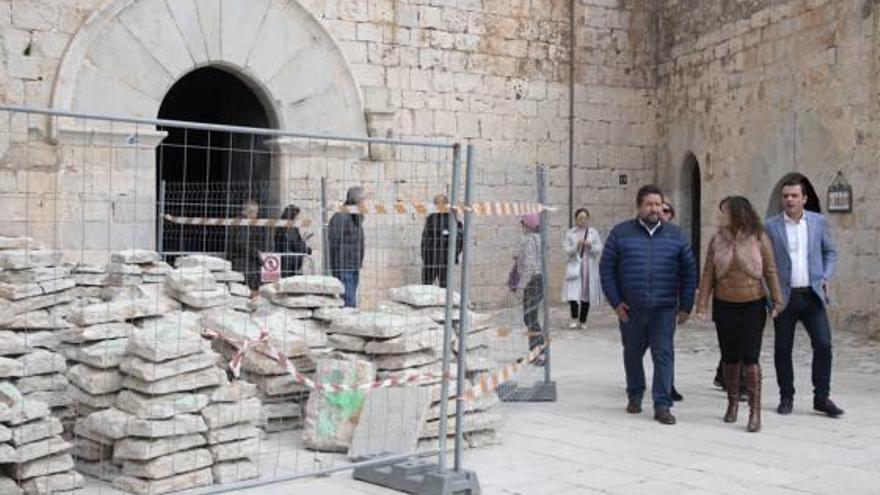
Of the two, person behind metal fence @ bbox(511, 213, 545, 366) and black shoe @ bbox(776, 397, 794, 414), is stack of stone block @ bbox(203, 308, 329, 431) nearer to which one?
person behind metal fence @ bbox(511, 213, 545, 366)

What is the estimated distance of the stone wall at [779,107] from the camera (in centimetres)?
1190

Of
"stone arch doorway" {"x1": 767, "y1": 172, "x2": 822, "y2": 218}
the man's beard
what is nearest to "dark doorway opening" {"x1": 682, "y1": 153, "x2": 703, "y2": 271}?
"stone arch doorway" {"x1": 767, "y1": 172, "x2": 822, "y2": 218}

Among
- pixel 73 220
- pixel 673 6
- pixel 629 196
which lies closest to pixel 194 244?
pixel 73 220

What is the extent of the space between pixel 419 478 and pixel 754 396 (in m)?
2.65

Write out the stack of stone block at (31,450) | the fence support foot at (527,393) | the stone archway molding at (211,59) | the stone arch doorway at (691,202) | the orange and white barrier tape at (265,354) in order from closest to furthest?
the stack of stone block at (31,450)
the orange and white barrier tape at (265,354)
the fence support foot at (527,393)
the stone archway molding at (211,59)
the stone arch doorway at (691,202)

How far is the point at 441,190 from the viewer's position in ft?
44.1

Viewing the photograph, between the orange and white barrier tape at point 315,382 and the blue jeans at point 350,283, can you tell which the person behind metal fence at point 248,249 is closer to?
the blue jeans at point 350,283

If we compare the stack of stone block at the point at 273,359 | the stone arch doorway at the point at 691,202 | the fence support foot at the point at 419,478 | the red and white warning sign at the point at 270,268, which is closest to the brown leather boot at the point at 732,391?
the fence support foot at the point at 419,478

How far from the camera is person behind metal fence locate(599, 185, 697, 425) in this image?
7.39 metres

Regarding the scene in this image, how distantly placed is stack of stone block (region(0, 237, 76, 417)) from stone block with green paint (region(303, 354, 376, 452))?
4.55ft

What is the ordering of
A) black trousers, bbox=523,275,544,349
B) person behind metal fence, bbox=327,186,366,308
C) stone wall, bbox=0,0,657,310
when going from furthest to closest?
1. stone wall, bbox=0,0,657,310
2. person behind metal fence, bbox=327,186,366,308
3. black trousers, bbox=523,275,544,349

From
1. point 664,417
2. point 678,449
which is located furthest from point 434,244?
point 678,449

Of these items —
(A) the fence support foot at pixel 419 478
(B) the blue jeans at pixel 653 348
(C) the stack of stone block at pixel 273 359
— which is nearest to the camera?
(A) the fence support foot at pixel 419 478

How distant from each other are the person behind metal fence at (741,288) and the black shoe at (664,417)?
0.37 metres
